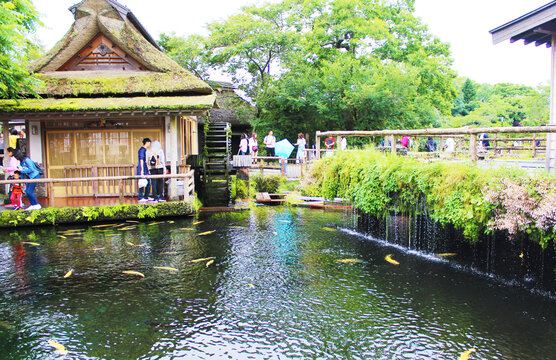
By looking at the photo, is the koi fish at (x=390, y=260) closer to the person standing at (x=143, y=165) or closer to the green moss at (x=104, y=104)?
the green moss at (x=104, y=104)

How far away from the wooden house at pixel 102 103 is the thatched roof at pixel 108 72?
33mm

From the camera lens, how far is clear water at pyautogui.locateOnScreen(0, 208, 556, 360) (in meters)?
5.03

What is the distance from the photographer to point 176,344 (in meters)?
5.12

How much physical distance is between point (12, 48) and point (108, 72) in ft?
12.8

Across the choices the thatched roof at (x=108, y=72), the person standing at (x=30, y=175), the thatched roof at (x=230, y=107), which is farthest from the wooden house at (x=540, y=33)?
the thatched roof at (x=230, y=107)

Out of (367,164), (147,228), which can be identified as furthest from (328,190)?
(147,228)

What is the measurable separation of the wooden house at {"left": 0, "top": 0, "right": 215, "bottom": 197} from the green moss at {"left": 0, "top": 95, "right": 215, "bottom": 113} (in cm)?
3

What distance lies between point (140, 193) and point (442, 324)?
10.3m

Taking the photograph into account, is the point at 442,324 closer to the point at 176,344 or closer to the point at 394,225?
the point at 176,344

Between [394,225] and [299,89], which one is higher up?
[299,89]

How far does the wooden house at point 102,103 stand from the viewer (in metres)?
13.7

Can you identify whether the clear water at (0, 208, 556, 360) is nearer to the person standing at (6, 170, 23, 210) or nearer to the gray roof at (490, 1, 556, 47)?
the person standing at (6, 170, 23, 210)

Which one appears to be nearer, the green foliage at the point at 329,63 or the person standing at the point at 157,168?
the person standing at the point at 157,168

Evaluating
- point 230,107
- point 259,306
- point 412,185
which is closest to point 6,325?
point 259,306
